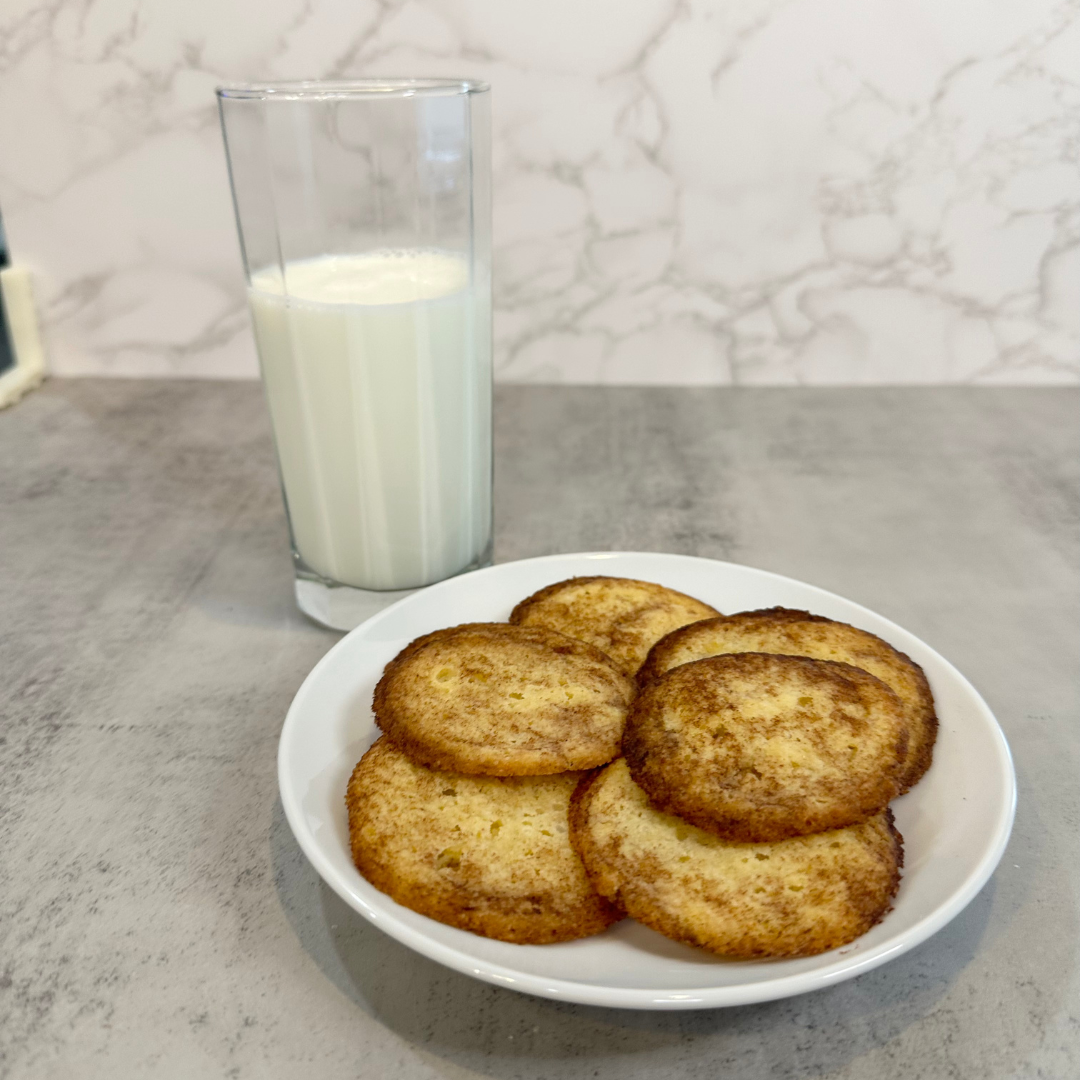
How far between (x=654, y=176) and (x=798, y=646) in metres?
0.93

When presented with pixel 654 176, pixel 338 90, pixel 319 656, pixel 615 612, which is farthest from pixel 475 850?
pixel 654 176

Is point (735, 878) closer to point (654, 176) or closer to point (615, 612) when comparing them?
point (615, 612)

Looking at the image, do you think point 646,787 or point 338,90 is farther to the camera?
point 338,90

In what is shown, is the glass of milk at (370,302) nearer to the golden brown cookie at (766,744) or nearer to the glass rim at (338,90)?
the glass rim at (338,90)

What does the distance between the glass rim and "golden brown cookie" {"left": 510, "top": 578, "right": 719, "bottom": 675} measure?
0.38m

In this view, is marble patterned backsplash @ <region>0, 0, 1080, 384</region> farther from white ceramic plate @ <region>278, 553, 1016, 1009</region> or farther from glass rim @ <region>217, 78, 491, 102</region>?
white ceramic plate @ <region>278, 553, 1016, 1009</region>

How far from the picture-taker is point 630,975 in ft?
1.57

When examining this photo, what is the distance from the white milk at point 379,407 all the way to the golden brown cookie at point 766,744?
0.33m

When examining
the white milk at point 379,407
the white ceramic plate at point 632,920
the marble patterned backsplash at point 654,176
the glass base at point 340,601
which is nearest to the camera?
the white ceramic plate at point 632,920

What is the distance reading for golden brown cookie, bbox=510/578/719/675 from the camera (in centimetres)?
70

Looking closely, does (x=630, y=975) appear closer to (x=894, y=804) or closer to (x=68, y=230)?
(x=894, y=804)

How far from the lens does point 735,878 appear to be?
499 mm

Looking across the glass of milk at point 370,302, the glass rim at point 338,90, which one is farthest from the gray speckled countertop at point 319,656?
the glass rim at point 338,90

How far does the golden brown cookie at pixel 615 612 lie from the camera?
70 centimetres
